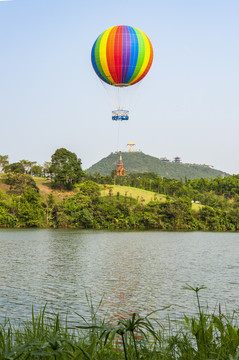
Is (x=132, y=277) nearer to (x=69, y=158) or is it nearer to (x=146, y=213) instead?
(x=146, y=213)

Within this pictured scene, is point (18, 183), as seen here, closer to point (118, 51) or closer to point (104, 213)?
point (104, 213)

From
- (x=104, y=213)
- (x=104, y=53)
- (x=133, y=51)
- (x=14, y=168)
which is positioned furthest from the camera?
(x=14, y=168)

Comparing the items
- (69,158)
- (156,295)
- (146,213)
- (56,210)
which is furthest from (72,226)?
(156,295)

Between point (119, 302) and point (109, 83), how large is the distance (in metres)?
29.7

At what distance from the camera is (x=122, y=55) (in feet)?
121

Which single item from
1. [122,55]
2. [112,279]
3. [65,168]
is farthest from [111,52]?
[65,168]

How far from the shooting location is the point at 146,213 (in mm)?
71188

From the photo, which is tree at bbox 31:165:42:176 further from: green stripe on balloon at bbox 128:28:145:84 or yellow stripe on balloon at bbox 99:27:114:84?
green stripe on balloon at bbox 128:28:145:84

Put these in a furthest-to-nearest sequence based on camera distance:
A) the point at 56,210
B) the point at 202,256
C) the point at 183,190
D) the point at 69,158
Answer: the point at 183,190
the point at 69,158
the point at 56,210
the point at 202,256

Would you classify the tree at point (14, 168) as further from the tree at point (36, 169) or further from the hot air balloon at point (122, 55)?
the hot air balloon at point (122, 55)

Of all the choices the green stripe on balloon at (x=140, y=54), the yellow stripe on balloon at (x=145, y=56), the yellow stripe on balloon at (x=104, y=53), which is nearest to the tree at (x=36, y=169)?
the yellow stripe on balloon at (x=104, y=53)

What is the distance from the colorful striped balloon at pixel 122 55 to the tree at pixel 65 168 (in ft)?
146

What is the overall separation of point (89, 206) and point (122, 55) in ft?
121

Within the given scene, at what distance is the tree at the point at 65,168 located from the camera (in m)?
82.0
